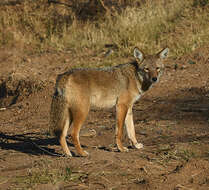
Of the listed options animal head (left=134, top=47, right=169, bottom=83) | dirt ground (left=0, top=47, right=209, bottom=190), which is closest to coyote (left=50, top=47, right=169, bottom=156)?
animal head (left=134, top=47, right=169, bottom=83)

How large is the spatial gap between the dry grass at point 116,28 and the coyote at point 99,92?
4.58 meters

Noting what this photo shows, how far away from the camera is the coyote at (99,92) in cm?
561

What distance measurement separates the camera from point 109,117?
808 cm

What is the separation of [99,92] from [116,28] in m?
6.70

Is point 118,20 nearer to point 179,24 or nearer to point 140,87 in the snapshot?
point 179,24

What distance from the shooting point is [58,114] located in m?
5.64

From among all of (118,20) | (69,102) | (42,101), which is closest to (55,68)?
(42,101)

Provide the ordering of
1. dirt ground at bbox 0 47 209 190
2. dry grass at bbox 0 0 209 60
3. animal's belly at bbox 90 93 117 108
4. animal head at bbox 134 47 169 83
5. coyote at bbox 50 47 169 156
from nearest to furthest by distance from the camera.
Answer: dirt ground at bbox 0 47 209 190, coyote at bbox 50 47 169 156, animal's belly at bbox 90 93 117 108, animal head at bbox 134 47 169 83, dry grass at bbox 0 0 209 60

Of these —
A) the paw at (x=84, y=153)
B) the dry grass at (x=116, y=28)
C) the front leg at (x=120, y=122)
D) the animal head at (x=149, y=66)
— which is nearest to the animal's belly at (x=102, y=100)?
the front leg at (x=120, y=122)

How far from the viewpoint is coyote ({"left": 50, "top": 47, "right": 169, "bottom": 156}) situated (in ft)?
18.4

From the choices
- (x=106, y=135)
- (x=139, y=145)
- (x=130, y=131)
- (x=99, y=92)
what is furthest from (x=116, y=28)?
(x=139, y=145)

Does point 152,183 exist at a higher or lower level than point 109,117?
higher

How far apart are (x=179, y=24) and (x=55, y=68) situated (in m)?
3.79

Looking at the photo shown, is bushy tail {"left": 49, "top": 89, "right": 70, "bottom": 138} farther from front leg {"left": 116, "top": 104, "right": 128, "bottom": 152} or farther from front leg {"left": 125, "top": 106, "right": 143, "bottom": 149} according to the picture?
front leg {"left": 125, "top": 106, "right": 143, "bottom": 149}
